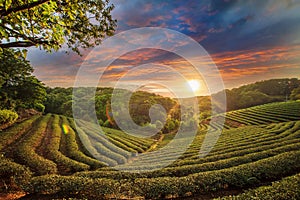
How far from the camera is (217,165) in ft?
37.0

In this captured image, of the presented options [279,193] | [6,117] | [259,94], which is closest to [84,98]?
[6,117]

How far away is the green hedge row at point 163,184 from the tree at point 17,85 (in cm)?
3026

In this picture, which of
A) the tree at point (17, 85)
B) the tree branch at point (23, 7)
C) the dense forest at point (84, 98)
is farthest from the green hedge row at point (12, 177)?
the tree at point (17, 85)

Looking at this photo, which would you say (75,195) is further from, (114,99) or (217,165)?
(114,99)

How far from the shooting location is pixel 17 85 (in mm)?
35219

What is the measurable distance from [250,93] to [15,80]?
100 metres

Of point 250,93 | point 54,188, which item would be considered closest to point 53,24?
point 54,188

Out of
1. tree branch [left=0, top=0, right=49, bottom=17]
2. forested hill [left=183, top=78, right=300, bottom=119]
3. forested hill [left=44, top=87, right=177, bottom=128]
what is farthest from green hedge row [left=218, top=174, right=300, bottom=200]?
forested hill [left=183, top=78, right=300, bottom=119]

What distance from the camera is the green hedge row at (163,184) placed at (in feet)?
25.8

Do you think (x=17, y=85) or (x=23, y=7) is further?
(x=17, y=85)

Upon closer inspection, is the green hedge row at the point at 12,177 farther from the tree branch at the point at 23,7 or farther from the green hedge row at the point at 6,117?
the green hedge row at the point at 6,117

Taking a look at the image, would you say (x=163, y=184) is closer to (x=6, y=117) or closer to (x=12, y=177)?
(x=12, y=177)

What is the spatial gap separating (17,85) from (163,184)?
135ft

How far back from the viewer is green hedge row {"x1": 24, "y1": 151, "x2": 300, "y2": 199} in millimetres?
7871
